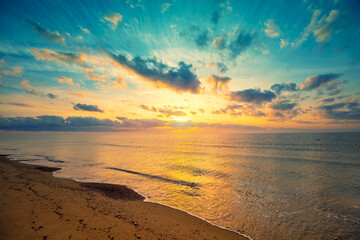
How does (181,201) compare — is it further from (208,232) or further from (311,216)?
(311,216)

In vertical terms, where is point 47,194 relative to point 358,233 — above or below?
above

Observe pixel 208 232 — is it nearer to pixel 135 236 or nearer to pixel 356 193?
pixel 135 236

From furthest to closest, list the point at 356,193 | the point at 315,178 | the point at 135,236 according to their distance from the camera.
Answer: the point at 315,178
the point at 356,193
the point at 135,236

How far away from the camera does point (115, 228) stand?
381 inches

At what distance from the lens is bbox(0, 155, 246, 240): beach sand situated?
28.5 ft

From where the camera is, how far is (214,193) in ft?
62.7

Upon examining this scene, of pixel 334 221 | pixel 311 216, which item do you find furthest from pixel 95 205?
pixel 334 221

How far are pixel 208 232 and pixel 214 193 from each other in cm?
882

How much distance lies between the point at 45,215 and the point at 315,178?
3620 cm

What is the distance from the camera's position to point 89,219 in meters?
10.5

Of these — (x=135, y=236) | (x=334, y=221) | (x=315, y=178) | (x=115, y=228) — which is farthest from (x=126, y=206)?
(x=315, y=178)

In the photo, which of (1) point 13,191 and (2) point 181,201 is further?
(2) point 181,201

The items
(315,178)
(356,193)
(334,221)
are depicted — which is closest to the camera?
(334,221)

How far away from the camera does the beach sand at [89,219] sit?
8.67 metres
